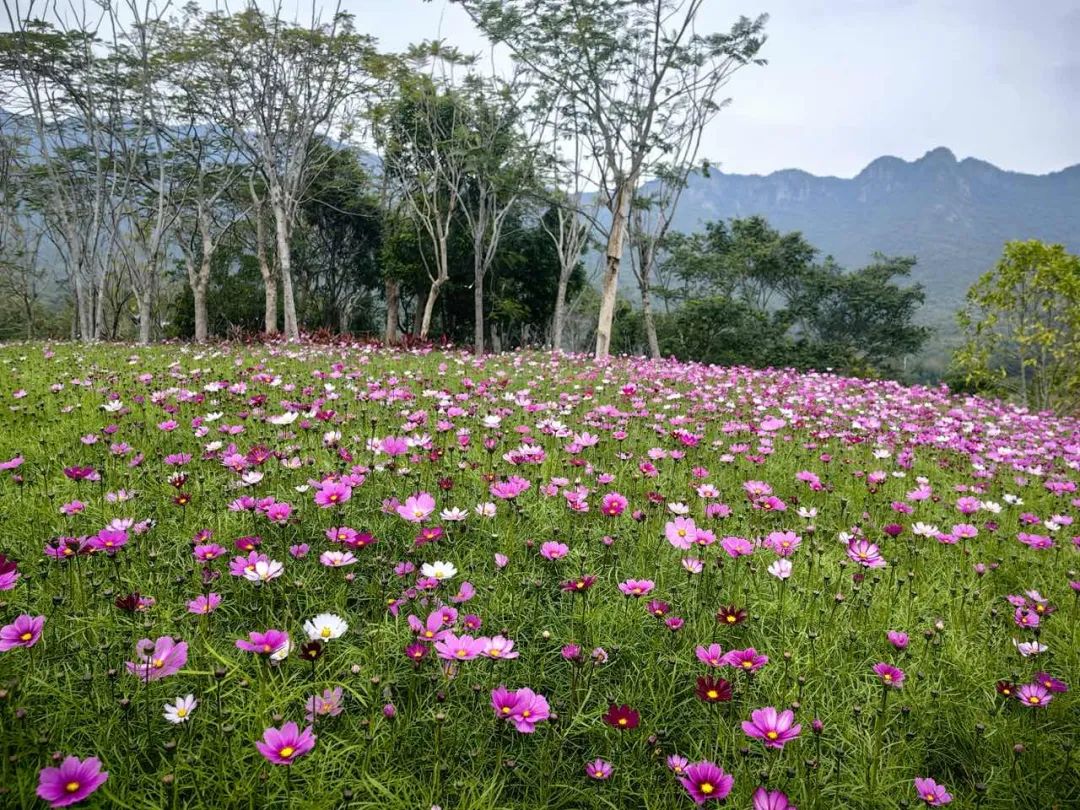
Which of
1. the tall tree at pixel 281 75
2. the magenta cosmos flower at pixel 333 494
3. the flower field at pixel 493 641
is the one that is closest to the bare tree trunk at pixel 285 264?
the tall tree at pixel 281 75

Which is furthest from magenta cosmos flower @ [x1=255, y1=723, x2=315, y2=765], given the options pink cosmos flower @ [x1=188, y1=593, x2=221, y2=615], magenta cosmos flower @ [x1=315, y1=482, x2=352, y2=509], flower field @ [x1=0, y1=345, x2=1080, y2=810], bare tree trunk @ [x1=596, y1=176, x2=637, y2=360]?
bare tree trunk @ [x1=596, y1=176, x2=637, y2=360]

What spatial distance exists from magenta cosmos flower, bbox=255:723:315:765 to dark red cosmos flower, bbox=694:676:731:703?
31.3 inches

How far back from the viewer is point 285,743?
108 centimetres

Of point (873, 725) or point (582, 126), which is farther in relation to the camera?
point (582, 126)

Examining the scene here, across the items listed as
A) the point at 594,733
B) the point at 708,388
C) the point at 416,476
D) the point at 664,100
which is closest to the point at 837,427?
the point at 708,388

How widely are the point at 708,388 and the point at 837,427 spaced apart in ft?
4.93

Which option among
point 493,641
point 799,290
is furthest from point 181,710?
point 799,290

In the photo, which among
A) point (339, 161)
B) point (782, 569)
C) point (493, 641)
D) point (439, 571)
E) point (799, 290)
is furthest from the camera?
point (799, 290)

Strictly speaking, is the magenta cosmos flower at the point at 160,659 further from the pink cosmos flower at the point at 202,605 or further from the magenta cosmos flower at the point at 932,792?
the magenta cosmos flower at the point at 932,792

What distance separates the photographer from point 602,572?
227 centimetres

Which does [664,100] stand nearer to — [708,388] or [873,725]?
[708,388]

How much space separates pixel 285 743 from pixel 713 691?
0.89 meters

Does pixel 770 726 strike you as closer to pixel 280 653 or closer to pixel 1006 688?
pixel 1006 688

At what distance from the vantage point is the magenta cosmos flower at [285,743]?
3.41 ft
